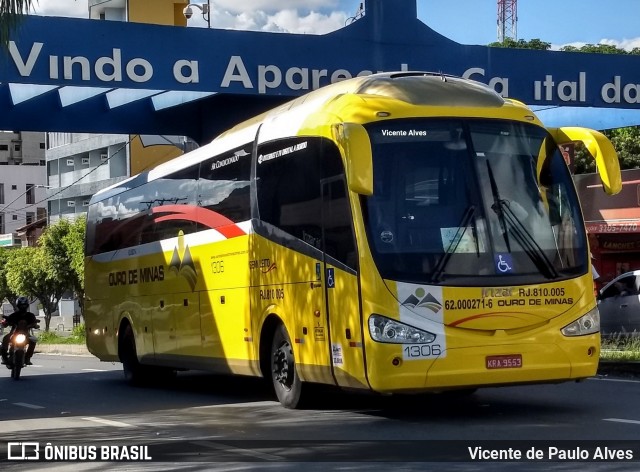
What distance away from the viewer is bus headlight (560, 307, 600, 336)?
11.3m

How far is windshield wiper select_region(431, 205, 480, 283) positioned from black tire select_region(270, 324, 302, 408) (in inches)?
92.6

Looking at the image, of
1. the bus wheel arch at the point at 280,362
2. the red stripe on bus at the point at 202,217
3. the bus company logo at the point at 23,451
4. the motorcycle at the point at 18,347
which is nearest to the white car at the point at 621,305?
the red stripe on bus at the point at 202,217

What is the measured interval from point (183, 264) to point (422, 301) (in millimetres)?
6297

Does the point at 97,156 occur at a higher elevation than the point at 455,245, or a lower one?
higher

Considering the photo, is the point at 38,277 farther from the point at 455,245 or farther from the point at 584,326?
the point at 584,326

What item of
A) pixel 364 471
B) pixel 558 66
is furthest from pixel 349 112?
pixel 558 66

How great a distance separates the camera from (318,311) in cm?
1191

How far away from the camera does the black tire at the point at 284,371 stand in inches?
505

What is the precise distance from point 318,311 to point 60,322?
224 feet

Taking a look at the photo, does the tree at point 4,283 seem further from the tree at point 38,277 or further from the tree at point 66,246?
the tree at point 66,246

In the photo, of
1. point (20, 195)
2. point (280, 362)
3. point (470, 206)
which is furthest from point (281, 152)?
point (20, 195)

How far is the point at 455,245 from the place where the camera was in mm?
11148

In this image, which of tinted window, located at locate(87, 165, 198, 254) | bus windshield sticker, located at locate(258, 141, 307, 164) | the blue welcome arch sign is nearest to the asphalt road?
tinted window, located at locate(87, 165, 198, 254)

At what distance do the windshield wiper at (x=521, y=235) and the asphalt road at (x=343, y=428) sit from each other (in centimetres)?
156
